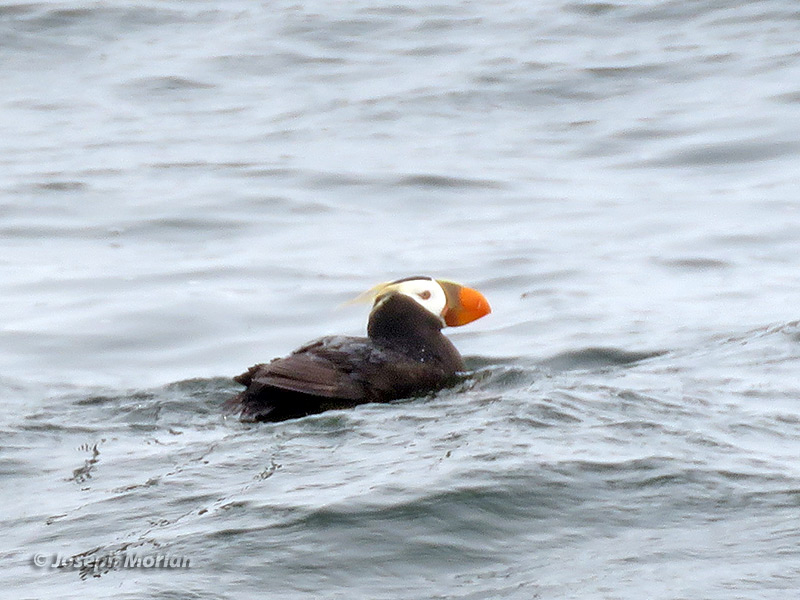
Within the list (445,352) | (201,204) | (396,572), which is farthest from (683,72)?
(396,572)

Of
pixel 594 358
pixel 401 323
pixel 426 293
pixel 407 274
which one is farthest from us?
pixel 407 274

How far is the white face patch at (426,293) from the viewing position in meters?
6.27

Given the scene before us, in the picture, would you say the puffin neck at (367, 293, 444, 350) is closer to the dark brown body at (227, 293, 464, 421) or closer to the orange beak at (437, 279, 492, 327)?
the dark brown body at (227, 293, 464, 421)

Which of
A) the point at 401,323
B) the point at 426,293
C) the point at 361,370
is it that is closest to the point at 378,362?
the point at 361,370

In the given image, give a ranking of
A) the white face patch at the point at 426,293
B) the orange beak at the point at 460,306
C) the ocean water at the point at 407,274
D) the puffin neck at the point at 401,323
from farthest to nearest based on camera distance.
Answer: the orange beak at the point at 460,306
the white face patch at the point at 426,293
the puffin neck at the point at 401,323
the ocean water at the point at 407,274

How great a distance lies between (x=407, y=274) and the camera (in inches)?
321

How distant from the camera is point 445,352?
20.2 feet

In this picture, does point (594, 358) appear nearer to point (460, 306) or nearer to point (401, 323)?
point (460, 306)

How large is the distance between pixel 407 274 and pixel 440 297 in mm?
1818

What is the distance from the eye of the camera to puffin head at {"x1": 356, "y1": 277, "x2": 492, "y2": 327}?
6285 millimetres

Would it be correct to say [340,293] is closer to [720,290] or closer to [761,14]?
[720,290]

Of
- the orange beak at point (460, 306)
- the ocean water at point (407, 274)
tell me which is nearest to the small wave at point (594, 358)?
the ocean water at point (407, 274)

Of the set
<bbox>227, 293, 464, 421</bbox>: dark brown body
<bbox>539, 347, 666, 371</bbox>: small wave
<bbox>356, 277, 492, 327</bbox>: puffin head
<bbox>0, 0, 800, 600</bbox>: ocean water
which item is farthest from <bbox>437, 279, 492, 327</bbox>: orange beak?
<bbox>539, 347, 666, 371</bbox>: small wave

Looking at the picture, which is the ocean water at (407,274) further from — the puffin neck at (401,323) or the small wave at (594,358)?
the puffin neck at (401,323)
